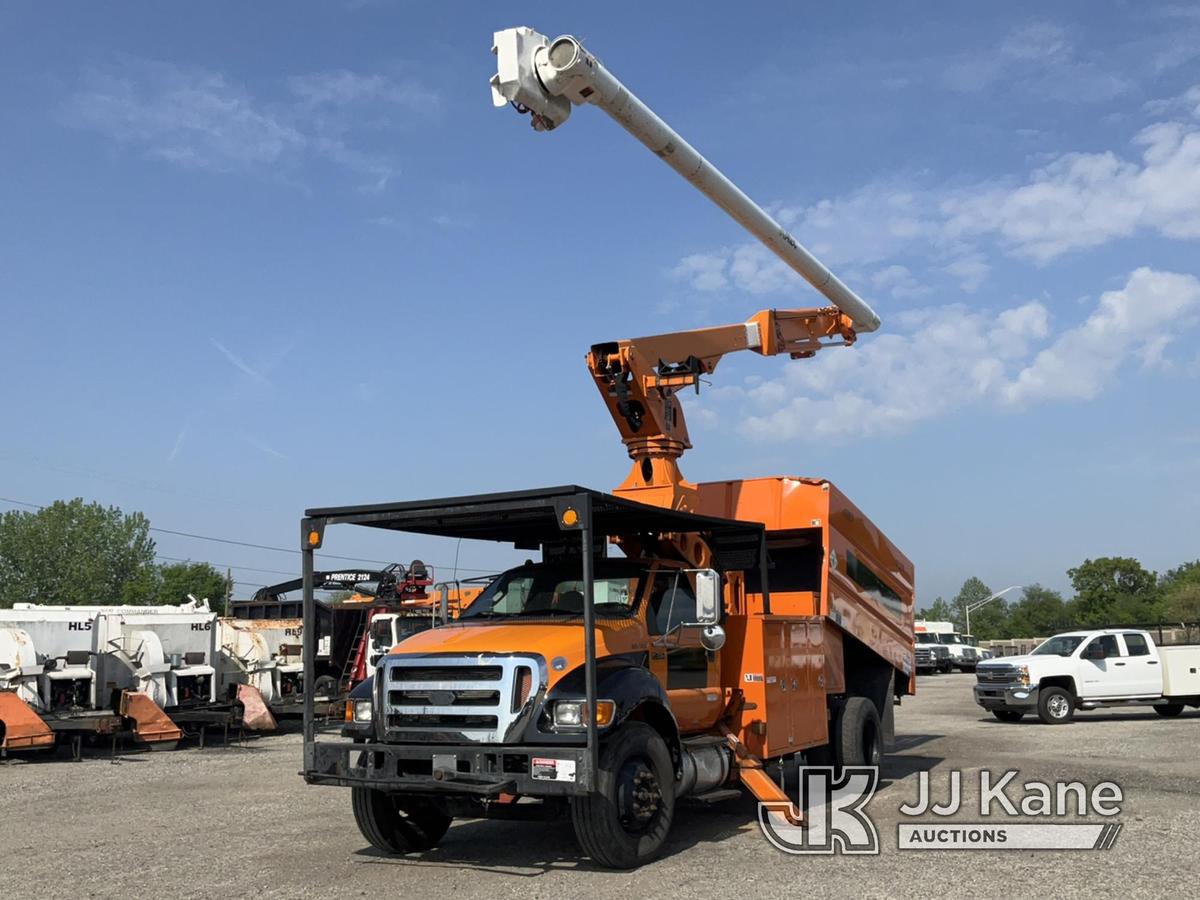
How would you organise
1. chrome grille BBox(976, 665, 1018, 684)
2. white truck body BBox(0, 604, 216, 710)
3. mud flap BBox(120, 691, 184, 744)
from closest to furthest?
mud flap BBox(120, 691, 184, 744), white truck body BBox(0, 604, 216, 710), chrome grille BBox(976, 665, 1018, 684)

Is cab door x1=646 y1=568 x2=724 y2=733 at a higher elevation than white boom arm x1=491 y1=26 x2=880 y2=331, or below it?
below

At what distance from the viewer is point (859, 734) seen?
12.1 metres

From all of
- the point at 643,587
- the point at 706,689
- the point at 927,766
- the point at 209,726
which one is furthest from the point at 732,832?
the point at 209,726

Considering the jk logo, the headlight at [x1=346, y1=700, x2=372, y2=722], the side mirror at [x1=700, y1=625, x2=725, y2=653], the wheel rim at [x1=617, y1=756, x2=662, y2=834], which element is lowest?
the jk logo

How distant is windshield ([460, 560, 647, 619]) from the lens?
8.77m

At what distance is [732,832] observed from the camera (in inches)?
366

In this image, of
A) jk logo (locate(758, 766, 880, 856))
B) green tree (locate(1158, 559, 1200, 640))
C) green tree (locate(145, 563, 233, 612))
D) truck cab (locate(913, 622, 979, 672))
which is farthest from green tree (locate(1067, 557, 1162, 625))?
jk logo (locate(758, 766, 880, 856))

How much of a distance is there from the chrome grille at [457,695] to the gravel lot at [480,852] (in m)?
0.98

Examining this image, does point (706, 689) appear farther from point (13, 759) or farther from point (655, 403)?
point (13, 759)

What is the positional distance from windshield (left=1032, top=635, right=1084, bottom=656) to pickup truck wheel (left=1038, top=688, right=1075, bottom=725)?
997mm

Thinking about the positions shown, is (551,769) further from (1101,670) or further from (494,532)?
(1101,670)

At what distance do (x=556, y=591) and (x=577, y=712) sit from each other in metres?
1.76

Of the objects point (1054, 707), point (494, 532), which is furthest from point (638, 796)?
point (1054, 707)

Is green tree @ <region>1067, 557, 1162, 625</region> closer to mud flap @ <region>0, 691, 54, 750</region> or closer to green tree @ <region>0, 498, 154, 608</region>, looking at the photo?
green tree @ <region>0, 498, 154, 608</region>
